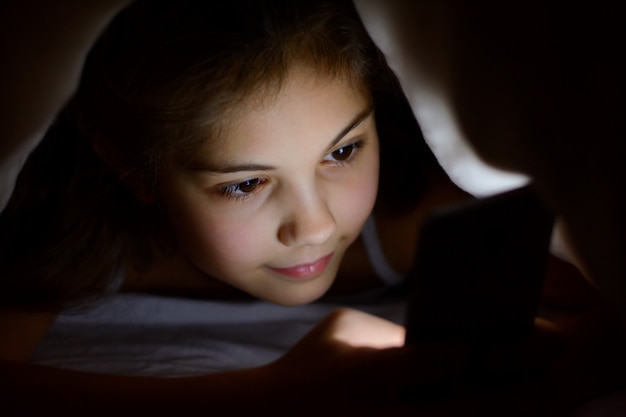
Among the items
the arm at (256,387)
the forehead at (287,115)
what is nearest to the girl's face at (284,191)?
the forehead at (287,115)

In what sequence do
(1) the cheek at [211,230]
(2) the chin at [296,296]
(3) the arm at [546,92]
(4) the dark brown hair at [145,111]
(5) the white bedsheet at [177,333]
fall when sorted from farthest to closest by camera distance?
(5) the white bedsheet at [177,333] → (2) the chin at [296,296] → (1) the cheek at [211,230] → (4) the dark brown hair at [145,111] → (3) the arm at [546,92]

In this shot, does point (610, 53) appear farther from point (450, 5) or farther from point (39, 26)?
point (39, 26)

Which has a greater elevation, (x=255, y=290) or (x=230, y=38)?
(x=230, y=38)

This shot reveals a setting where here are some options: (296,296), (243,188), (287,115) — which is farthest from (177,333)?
(287,115)

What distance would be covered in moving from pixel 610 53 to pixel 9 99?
466mm

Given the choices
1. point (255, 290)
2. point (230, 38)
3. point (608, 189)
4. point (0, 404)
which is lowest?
point (0, 404)

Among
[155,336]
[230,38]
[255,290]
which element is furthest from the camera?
[155,336]

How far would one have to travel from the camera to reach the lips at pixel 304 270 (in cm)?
88

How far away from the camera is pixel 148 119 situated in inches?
29.1

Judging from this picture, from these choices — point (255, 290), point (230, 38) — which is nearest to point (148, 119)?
point (230, 38)

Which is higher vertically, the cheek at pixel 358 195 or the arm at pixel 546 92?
the arm at pixel 546 92

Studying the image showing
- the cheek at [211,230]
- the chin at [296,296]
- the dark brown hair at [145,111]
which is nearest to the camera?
the dark brown hair at [145,111]

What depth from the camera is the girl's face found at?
27.8 inches

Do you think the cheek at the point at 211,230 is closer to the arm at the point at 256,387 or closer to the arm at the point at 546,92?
the arm at the point at 256,387
